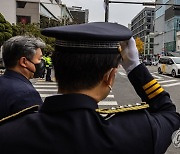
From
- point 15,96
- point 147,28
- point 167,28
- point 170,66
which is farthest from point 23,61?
point 147,28

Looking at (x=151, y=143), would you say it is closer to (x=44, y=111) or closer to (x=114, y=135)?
(x=114, y=135)

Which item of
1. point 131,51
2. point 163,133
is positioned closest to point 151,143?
point 163,133

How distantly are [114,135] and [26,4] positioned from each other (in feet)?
159

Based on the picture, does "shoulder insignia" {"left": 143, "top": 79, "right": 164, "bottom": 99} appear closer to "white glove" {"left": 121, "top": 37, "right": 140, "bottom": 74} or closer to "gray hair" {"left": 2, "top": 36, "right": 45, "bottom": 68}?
"white glove" {"left": 121, "top": 37, "right": 140, "bottom": 74}

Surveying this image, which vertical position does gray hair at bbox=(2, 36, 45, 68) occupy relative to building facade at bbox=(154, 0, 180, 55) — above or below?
below

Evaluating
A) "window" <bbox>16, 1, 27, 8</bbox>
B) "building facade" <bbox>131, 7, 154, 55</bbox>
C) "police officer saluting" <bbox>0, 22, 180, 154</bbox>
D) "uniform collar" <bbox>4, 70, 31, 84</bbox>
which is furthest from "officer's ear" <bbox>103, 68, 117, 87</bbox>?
"building facade" <bbox>131, 7, 154, 55</bbox>

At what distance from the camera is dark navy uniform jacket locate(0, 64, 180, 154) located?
1109mm

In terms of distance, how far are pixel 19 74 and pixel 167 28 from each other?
7570 cm

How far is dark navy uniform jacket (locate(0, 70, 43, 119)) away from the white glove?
87 cm

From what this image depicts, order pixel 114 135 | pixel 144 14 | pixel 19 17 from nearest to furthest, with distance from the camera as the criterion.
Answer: pixel 114 135 → pixel 19 17 → pixel 144 14

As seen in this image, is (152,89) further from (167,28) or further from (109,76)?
(167,28)

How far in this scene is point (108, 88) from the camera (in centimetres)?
127

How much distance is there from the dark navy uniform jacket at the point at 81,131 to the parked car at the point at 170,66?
69.1 feet

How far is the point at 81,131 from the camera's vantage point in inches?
43.8
